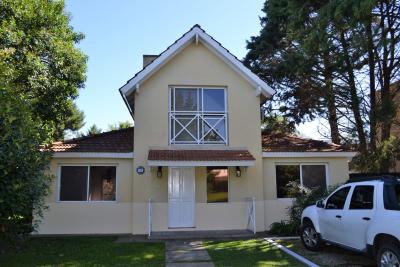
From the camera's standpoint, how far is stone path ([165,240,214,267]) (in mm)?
9680

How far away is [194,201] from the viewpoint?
1512 centimetres

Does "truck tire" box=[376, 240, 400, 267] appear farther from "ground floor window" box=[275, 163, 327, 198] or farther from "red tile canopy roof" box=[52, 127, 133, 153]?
"red tile canopy roof" box=[52, 127, 133, 153]

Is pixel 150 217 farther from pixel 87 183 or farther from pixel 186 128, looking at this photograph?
pixel 186 128

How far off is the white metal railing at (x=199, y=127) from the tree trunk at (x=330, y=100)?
608 centimetres

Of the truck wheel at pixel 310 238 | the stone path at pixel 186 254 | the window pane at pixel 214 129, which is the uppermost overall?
the window pane at pixel 214 129

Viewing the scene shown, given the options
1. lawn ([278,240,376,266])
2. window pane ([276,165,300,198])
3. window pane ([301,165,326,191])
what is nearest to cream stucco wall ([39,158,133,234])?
window pane ([276,165,300,198])

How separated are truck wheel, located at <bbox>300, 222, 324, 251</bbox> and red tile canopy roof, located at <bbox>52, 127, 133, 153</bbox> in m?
7.23

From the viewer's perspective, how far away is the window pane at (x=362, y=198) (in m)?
8.20

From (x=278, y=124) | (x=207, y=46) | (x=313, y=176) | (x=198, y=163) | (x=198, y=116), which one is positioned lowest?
(x=313, y=176)

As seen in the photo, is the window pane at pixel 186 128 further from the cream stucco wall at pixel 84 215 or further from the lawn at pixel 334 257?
the lawn at pixel 334 257

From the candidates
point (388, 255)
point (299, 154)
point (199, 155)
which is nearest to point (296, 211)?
point (299, 154)

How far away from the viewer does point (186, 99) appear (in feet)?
52.0

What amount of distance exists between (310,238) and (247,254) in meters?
1.77

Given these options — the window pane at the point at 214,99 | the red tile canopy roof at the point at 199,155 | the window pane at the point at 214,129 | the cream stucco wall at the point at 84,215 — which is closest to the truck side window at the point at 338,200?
the red tile canopy roof at the point at 199,155
